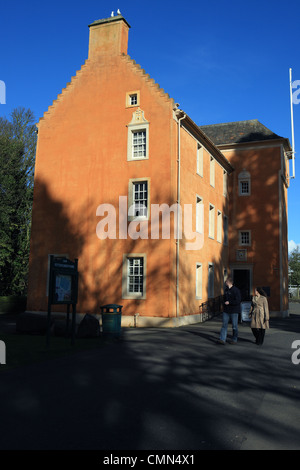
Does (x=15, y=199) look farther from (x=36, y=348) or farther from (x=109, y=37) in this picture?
(x=36, y=348)

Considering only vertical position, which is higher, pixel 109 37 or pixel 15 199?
pixel 109 37

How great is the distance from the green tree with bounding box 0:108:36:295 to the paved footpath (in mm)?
23875

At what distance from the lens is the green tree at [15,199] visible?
33.3 m

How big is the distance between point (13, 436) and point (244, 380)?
15.8ft

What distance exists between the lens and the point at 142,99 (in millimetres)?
22562

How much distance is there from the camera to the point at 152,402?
646 centimetres

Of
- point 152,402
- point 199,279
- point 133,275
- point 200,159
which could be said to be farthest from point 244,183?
point 152,402

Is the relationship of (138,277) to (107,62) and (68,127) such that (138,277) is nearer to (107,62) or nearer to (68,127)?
(68,127)

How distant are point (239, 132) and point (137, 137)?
14.0 metres

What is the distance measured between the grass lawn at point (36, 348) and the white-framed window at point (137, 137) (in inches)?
422

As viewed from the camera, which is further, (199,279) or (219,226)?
(219,226)

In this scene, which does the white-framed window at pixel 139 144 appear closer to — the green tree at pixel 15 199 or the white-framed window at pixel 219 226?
the white-framed window at pixel 219 226

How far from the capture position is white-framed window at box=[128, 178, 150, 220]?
2177 cm

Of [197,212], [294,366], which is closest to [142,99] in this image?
[197,212]
